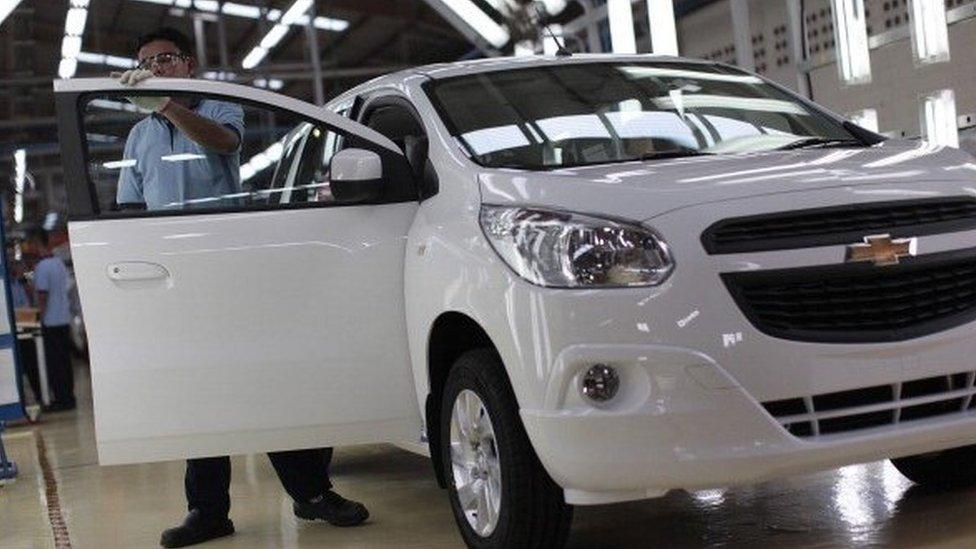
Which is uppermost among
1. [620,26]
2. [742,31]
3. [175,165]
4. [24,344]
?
[620,26]

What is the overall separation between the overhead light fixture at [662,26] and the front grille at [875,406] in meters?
7.56

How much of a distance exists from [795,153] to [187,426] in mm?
1926

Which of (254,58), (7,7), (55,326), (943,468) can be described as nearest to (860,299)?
(943,468)

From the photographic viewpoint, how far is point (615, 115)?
182 inches

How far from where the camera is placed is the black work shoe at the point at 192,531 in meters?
5.06

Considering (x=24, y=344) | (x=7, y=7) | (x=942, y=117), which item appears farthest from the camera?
A: (x=7, y=7)

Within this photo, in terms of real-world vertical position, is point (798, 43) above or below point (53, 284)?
above

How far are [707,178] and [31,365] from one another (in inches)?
442

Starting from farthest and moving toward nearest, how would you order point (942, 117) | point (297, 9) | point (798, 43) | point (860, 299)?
1. point (297, 9)
2. point (798, 43)
3. point (942, 117)
4. point (860, 299)

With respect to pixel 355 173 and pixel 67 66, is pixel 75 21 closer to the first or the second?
pixel 67 66

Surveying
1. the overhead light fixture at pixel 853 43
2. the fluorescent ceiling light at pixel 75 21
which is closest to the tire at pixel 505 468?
the overhead light fixture at pixel 853 43

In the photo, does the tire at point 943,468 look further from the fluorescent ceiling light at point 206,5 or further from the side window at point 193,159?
the fluorescent ceiling light at point 206,5

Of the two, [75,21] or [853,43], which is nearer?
[853,43]

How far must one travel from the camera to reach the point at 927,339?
3754 millimetres
